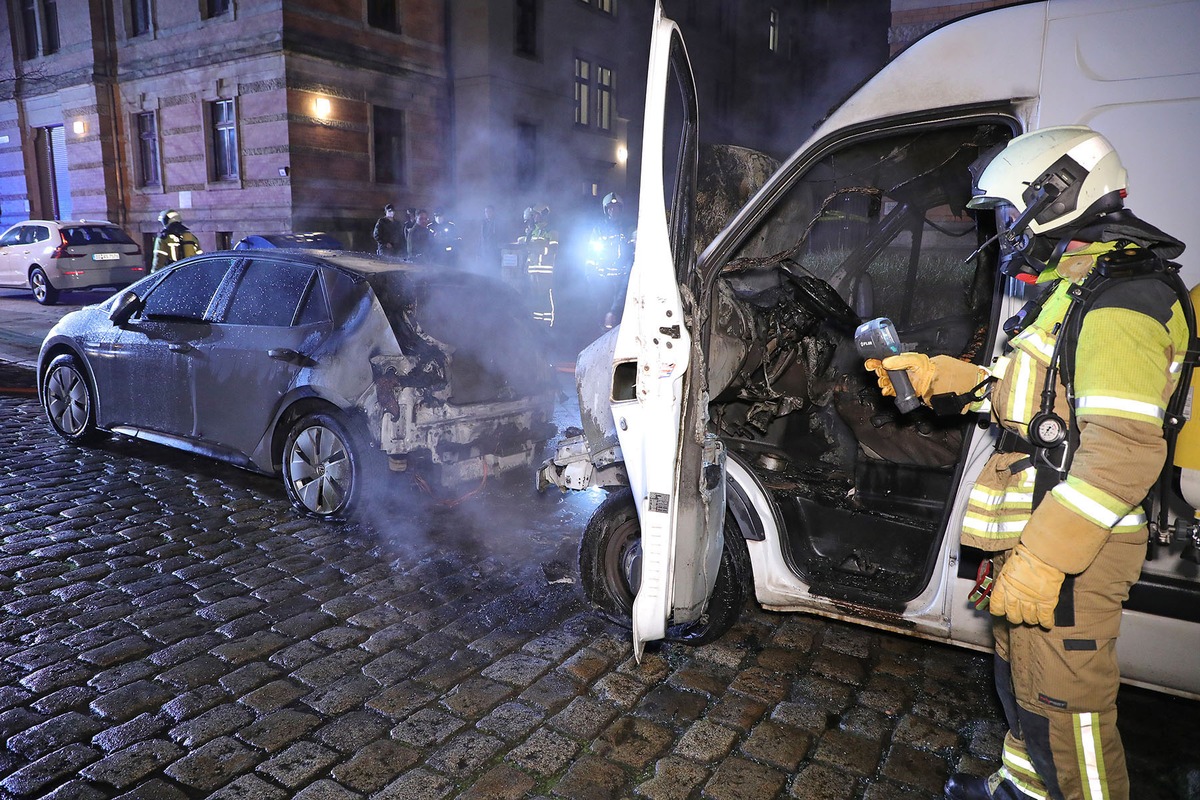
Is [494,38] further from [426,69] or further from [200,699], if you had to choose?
[200,699]

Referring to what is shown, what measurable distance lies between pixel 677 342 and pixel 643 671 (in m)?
1.43

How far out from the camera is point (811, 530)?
4078mm

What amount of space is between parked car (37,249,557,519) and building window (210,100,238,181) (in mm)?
16670

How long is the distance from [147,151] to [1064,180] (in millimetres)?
26075

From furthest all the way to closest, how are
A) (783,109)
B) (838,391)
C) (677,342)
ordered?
(783,109)
(838,391)
(677,342)

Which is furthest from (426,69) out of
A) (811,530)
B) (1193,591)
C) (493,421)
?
(1193,591)

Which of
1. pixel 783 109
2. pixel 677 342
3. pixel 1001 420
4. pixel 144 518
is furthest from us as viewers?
pixel 783 109

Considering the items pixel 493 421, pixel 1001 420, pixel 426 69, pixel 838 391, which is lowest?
pixel 493 421

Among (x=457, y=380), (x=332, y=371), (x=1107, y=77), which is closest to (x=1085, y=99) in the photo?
(x=1107, y=77)

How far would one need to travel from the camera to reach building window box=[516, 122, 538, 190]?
78.6 ft

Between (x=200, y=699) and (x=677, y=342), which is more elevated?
(x=677, y=342)

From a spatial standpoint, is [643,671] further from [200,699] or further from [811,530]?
[200,699]

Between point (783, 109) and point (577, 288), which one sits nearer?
point (577, 288)

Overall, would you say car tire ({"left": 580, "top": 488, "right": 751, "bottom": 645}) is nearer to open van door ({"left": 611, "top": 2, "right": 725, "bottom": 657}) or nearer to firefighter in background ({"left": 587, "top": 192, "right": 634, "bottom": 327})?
open van door ({"left": 611, "top": 2, "right": 725, "bottom": 657})
